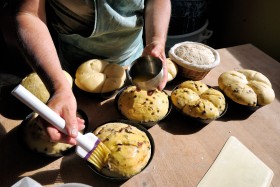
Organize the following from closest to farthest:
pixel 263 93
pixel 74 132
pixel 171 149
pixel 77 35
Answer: pixel 74 132 → pixel 171 149 → pixel 263 93 → pixel 77 35

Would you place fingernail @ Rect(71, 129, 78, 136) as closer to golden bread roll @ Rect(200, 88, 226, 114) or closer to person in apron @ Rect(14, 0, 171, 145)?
person in apron @ Rect(14, 0, 171, 145)

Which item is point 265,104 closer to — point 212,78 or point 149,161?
point 212,78

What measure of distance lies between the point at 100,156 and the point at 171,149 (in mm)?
307

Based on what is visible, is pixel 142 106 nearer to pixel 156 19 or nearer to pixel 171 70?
pixel 171 70

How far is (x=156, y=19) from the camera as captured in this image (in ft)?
4.19

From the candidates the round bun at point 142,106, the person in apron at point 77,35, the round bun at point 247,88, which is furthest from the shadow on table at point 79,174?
the round bun at point 247,88

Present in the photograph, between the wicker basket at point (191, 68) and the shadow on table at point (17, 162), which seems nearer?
the shadow on table at point (17, 162)

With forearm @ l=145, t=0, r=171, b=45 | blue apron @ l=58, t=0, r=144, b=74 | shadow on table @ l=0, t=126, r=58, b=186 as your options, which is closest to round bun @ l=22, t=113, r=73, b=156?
shadow on table @ l=0, t=126, r=58, b=186

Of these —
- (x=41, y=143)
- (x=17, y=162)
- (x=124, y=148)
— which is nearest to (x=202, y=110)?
(x=124, y=148)

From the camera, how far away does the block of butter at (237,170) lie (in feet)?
2.88

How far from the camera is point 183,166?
0.93m

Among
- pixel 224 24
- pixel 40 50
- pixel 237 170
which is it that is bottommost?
pixel 224 24

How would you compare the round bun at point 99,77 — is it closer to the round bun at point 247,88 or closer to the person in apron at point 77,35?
the person in apron at point 77,35

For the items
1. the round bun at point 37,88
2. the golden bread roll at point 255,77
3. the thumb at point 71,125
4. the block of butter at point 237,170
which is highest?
the thumb at point 71,125
